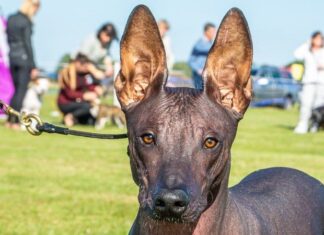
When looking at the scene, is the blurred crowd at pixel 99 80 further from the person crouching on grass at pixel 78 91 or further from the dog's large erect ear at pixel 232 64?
the dog's large erect ear at pixel 232 64

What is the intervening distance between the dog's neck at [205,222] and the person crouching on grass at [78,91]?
18.9 metres

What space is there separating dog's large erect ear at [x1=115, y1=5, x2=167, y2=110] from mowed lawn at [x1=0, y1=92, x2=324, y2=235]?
4206 millimetres

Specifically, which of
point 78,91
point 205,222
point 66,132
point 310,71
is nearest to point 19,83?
point 78,91

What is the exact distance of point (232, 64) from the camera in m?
4.65

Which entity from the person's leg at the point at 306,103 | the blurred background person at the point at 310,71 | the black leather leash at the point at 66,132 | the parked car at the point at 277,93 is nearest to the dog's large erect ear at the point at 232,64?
the black leather leash at the point at 66,132

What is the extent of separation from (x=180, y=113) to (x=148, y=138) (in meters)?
0.18

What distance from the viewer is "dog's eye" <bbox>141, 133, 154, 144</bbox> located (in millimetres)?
4266

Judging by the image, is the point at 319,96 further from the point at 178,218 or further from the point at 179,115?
the point at 178,218

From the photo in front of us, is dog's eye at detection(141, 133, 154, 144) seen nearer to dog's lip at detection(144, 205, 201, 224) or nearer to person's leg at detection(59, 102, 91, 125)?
dog's lip at detection(144, 205, 201, 224)

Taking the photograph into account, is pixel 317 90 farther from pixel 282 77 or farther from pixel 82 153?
pixel 282 77

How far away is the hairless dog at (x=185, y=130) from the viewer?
13.6 ft

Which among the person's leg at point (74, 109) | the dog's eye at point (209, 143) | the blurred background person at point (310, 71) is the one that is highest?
the dog's eye at point (209, 143)

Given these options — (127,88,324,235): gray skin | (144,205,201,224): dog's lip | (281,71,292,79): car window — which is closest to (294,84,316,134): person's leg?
(127,88,324,235): gray skin

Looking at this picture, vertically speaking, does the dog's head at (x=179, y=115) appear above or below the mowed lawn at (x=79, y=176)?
above
